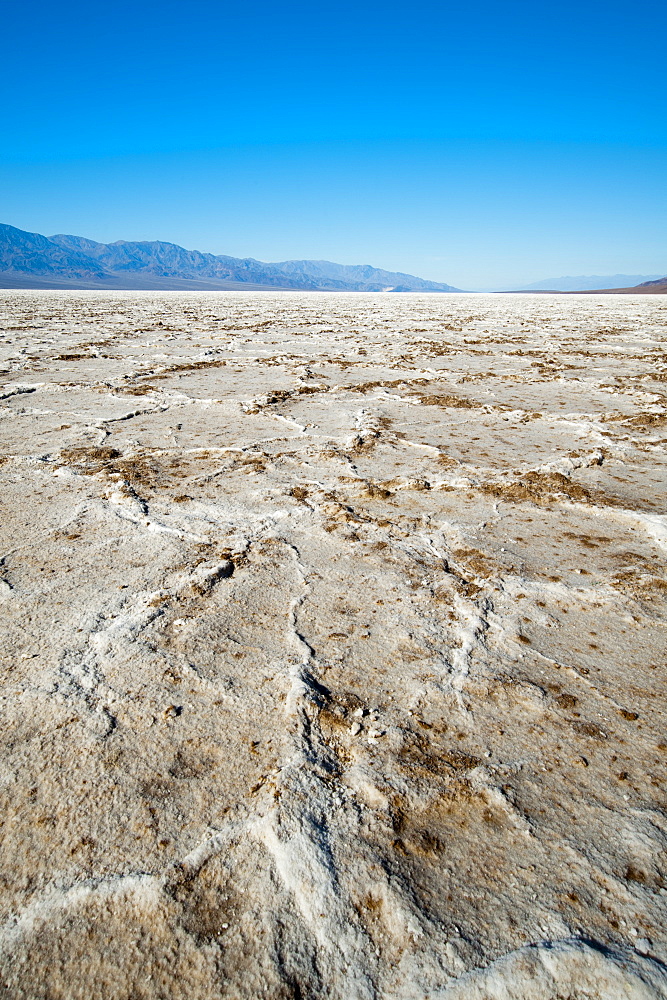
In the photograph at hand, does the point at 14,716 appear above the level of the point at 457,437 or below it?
above

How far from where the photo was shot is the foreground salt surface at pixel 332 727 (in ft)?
2.91

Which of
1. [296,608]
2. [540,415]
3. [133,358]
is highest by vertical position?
[296,608]

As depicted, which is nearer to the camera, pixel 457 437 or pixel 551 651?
pixel 551 651

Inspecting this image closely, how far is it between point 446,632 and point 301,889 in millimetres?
848

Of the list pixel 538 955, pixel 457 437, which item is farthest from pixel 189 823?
pixel 457 437

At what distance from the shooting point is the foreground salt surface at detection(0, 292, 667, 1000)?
89cm

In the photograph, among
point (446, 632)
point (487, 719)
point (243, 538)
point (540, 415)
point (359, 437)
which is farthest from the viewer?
point (540, 415)

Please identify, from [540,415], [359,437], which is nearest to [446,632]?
[359,437]

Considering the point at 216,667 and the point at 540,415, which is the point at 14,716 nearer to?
the point at 216,667

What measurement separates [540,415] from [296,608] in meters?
3.18

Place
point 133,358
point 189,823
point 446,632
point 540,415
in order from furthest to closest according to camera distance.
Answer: point 133,358 → point 540,415 → point 446,632 → point 189,823

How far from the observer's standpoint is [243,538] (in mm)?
2232

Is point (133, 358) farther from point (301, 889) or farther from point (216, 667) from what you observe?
point (301, 889)

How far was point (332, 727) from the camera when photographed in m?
1.31
